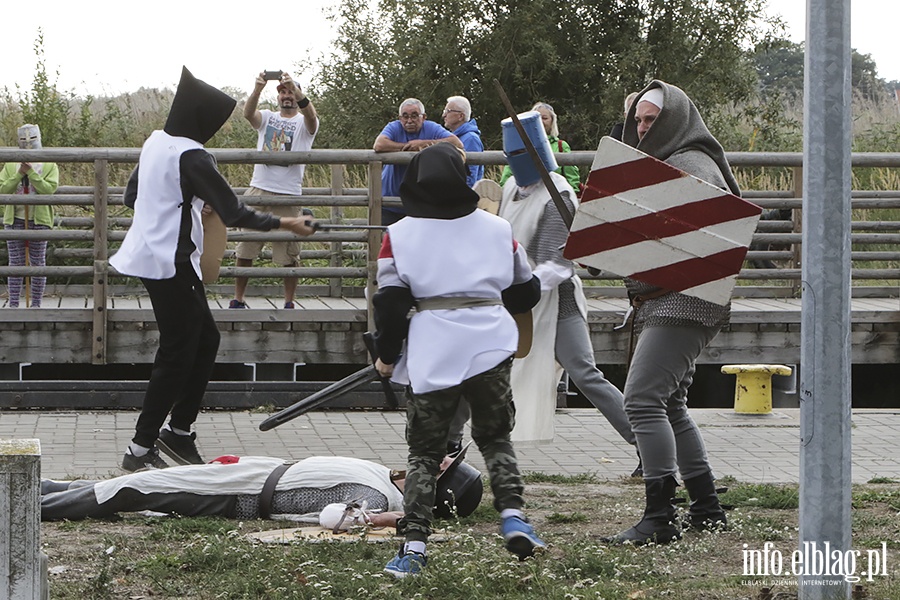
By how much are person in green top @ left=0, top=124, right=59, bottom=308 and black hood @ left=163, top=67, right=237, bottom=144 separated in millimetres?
4726

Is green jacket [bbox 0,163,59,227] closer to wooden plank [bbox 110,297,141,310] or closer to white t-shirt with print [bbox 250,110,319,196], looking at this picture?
wooden plank [bbox 110,297,141,310]

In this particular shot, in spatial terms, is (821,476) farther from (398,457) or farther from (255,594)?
(398,457)

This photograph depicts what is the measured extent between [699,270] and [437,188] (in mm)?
1198

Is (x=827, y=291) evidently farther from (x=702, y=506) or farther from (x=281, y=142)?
(x=281, y=142)

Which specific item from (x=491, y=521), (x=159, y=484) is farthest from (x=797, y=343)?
(x=159, y=484)

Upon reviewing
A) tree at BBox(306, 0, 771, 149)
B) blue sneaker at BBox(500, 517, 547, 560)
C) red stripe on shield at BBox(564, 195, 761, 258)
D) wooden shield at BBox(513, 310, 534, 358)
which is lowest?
blue sneaker at BBox(500, 517, 547, 560)

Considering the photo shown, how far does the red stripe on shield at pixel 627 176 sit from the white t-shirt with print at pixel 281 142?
18.6ft

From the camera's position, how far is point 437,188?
5262 millimetres

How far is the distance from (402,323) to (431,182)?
Result: 537 mm

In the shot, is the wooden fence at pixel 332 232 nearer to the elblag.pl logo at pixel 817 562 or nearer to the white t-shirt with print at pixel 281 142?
the white t-shirt with print at pixel 281 142

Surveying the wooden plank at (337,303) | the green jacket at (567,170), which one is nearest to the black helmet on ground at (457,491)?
the green jacket at (567,170)

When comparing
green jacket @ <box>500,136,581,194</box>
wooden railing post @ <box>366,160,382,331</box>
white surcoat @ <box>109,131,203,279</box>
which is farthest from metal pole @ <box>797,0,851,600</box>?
wooden railing post @ <box>366,160,382,331</box>

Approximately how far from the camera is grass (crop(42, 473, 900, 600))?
4.89 meters

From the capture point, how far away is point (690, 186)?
5695mm
